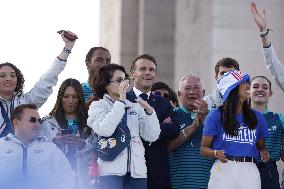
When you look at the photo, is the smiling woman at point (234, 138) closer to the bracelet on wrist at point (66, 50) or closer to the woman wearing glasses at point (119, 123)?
the woman wearing glasses at point (119, 123)

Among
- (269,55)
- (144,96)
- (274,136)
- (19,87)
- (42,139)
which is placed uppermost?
(269,55)

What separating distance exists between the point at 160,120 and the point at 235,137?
90 centimetres

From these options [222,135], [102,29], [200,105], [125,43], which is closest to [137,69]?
[200,105]

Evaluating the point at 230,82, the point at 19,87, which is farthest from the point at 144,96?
the point at 19,87

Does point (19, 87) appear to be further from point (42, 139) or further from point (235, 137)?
point (235, 137)

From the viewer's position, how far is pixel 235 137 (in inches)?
259

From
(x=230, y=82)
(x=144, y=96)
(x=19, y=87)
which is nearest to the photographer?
(x=230, y=82)

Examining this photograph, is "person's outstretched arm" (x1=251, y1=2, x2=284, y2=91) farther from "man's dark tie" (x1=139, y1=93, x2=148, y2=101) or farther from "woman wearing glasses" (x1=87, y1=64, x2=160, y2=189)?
"woman wearing glasses" (x1=87, y1=64, x2=160, y2=189)

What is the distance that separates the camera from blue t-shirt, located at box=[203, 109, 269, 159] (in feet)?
21.5

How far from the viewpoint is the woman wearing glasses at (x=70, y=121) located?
7.07m

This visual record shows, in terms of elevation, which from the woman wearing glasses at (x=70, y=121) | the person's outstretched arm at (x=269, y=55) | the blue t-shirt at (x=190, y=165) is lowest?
the blue t-shirt at (x=190, y=165)

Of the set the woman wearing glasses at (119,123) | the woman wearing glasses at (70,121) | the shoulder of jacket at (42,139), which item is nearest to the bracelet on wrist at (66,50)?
the woman wearing glasses at (70,121)

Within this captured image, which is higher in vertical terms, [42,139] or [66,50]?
[66,50]

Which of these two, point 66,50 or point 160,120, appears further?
point 66,50
